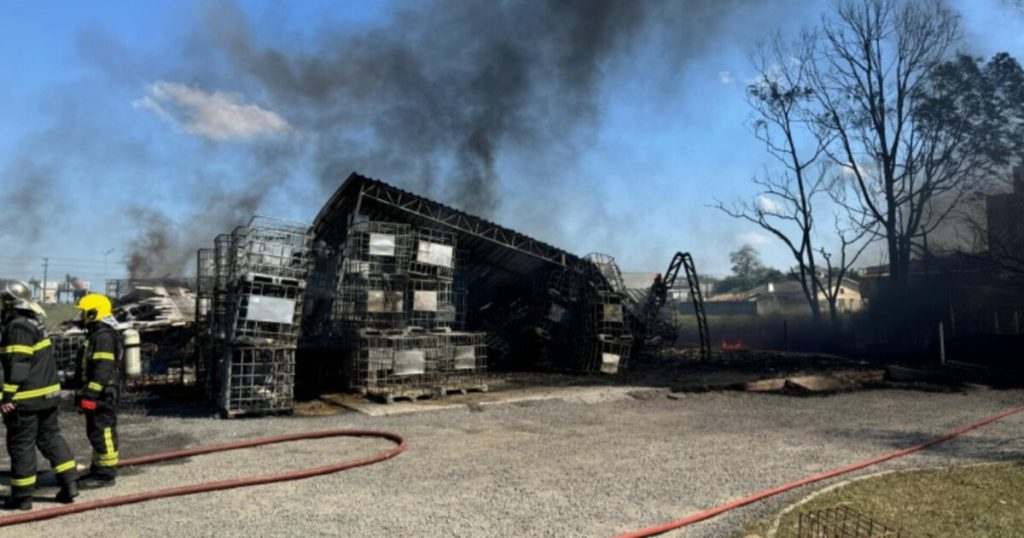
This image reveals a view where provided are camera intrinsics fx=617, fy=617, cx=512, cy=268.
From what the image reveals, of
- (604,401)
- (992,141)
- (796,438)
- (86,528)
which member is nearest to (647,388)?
(604,401)

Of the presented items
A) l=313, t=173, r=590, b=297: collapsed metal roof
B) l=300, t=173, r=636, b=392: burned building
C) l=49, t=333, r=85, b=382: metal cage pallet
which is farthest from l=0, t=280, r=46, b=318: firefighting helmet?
l=49, t=333, r=85, b=382: metal cage pallet

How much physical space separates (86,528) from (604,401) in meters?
8.68

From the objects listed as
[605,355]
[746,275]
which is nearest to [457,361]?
[605,355]

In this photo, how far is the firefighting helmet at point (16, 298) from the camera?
5469 mm

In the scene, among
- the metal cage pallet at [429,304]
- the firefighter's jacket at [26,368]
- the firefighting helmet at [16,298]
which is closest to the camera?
the firefighter's jacket at [26,368]

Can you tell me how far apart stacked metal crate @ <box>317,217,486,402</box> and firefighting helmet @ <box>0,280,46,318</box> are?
6.60 m

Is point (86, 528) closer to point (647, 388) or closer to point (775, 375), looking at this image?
point (647, 388)

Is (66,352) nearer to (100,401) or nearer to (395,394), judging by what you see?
(395,394)

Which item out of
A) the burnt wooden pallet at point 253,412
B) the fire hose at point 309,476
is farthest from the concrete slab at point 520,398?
the fire hose at point 309,476

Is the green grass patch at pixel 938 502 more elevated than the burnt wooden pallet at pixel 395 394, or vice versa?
the burnt wooden pallet at pixel 395 394

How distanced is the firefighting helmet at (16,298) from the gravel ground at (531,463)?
1703mm

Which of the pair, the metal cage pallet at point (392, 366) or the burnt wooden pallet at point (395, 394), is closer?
the burnt wooden pallet at point (395, 394)

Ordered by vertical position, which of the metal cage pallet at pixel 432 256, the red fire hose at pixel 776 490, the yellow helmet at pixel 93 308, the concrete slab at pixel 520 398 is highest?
the metal cage pallet at pixel 432 256

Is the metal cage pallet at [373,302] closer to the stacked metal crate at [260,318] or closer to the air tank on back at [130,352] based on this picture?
the stacked metal crate at [260,318]
